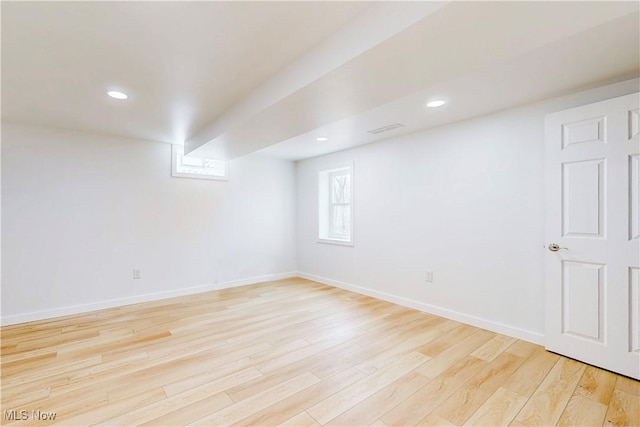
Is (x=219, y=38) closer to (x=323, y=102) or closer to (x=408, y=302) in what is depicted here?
(x=323, y=102)

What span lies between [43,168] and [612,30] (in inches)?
210

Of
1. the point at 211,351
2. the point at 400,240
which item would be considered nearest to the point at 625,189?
the point at 400,240

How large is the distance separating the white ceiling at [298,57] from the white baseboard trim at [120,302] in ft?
7.45

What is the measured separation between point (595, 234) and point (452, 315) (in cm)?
160

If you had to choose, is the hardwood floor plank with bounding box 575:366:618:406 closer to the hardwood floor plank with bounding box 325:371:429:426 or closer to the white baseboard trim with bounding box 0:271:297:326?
the hardwood floor plank with bounding box 325:371:429:426

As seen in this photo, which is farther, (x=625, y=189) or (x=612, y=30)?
(x=625, y=189)

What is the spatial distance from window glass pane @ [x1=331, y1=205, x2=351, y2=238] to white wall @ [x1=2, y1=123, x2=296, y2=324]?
140cm

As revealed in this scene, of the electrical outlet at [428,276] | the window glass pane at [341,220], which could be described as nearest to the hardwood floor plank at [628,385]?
the electrical outlet at [428,276]

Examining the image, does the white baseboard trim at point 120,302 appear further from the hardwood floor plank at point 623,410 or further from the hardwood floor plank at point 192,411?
the hardwood floor plank at point 623,410

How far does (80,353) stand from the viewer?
2.58 metres

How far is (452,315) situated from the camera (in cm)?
335

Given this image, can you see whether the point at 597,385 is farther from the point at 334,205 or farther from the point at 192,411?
the point at 334,205

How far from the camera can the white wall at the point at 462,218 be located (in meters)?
2.77

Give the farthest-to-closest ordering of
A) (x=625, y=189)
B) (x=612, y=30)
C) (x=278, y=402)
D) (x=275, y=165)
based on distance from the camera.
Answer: (x=275, y=165) < (x=625, y=189) < (x=278, y=402) < (x=612, y=30)
